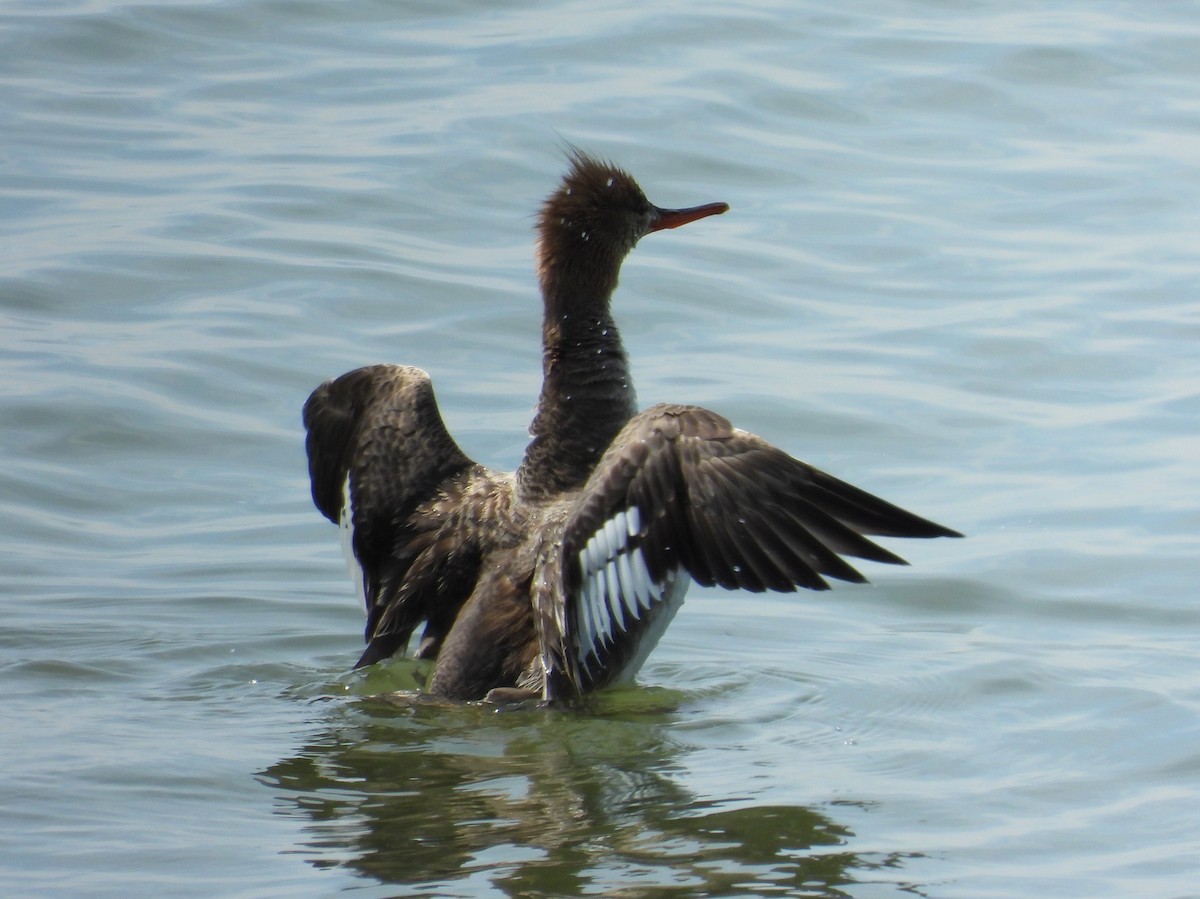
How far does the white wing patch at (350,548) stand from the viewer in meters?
6.84

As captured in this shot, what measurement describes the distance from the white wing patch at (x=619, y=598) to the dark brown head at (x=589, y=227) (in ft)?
4.38

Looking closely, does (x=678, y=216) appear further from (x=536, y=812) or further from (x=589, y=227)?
(x=536, y=812)

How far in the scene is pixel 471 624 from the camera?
20.4ft

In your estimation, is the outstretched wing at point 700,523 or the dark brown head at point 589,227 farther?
the dark brown head at point 589,227

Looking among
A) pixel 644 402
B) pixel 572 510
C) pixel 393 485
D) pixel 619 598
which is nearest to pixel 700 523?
pixel 619 598

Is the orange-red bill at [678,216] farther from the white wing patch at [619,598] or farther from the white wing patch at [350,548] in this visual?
the white wing patch at [619,598]

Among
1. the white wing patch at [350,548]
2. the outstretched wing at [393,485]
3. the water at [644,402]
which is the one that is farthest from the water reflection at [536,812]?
the white wing patch at [350,548]

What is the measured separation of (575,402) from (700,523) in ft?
3.88

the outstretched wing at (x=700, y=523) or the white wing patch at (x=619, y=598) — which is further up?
the outstretched wing at (x=700, y=523)

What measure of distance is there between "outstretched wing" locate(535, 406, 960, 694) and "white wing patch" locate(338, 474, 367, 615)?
1185 millimetres

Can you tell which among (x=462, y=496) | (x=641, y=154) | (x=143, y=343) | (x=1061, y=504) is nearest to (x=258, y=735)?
(x=462, y=496)

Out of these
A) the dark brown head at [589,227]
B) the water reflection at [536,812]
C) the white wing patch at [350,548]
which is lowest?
the water reflection at [536,812]

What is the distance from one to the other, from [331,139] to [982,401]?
528cm

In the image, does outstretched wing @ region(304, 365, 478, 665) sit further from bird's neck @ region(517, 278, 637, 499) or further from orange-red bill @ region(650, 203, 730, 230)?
orange-red bill @ region(650, 203, 730, 230)
